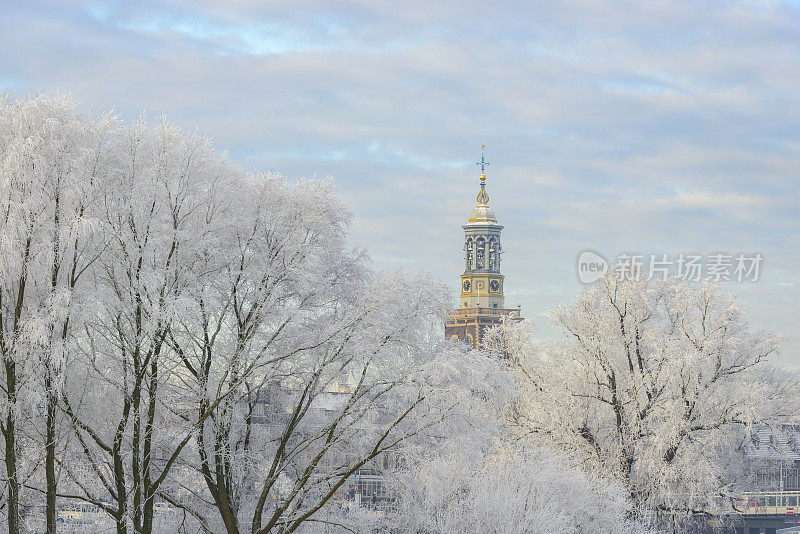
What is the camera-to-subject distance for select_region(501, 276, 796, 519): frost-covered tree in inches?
1408

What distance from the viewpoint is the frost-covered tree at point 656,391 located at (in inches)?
1408

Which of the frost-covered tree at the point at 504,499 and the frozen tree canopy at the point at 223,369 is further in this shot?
the frost-covered tree at the point at 504,499

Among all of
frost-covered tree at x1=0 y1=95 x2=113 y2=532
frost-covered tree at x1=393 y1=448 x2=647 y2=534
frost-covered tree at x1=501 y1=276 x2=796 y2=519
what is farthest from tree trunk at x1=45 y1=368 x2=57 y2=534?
frost-covered tree at x1=501 y1=276 x2=796 y2=519

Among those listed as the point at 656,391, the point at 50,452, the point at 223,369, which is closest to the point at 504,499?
the point at 223,369

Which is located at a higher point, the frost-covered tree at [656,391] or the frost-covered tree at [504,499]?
the frost-covered tree at [656,391]

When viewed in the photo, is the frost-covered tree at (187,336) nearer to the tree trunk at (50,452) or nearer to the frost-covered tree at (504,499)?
the tree trunk at (50,452)

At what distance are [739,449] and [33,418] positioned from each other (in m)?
26.9

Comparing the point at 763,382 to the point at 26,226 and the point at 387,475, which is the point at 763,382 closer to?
the point at 387,475

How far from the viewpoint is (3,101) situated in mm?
26609

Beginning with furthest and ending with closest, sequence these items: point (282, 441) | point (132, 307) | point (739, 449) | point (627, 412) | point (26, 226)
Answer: point (739, 449), point (627, 412), point (282, 441), point (132, 307), point (26, 226)

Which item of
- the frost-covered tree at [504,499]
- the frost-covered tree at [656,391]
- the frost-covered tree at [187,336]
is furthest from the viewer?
the frost-covered tree at [656,391]

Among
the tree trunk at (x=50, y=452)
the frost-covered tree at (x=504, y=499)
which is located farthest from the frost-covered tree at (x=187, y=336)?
the frost-covered tree at (x=504, y=499)

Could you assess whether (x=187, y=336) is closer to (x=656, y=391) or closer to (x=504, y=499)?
(x=504, y=499)

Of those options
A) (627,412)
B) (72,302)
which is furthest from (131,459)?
(627,412)
